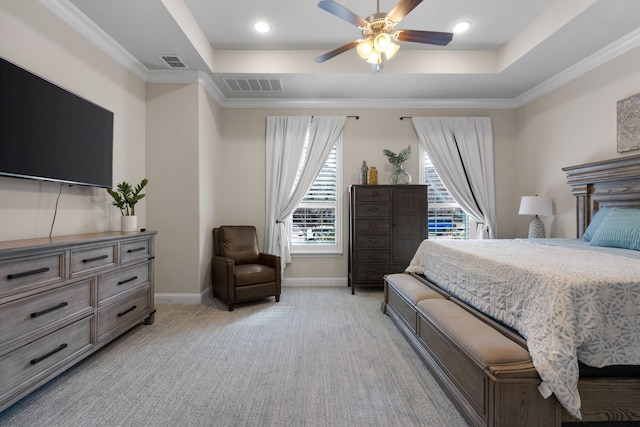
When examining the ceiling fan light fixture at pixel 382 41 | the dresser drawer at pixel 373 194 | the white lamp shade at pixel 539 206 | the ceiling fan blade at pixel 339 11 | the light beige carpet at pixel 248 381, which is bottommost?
the light beige carpet at pixel 248 381

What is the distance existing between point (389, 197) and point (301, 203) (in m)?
1.42

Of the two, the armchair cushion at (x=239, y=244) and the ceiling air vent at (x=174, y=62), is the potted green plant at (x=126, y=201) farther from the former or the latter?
the ceiling air vent at (x=174, y=62)

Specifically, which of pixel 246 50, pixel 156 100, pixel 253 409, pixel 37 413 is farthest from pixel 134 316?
Result: pixel 246 50

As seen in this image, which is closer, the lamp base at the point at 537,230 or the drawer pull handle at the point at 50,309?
the drawer pull handle at the point at 50,309

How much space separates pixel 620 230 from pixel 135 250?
14.4ft

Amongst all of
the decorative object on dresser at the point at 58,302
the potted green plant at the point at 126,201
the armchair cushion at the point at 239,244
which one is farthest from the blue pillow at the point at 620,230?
the potted green plant at the point at 126,201

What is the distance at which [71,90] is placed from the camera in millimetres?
2756

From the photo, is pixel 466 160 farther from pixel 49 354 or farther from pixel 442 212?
pixel 49 354

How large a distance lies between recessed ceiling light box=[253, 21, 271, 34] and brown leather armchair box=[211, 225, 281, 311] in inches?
101

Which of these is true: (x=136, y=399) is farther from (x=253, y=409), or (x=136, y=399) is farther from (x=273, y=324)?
(x=273, y=324)

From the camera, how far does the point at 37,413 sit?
1815 millimetres

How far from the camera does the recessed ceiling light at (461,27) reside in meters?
3.39

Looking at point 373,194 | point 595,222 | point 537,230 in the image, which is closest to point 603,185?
point 595,222

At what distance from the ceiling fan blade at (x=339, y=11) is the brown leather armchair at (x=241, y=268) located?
109 inches
